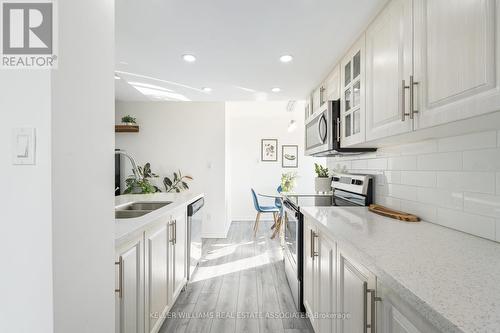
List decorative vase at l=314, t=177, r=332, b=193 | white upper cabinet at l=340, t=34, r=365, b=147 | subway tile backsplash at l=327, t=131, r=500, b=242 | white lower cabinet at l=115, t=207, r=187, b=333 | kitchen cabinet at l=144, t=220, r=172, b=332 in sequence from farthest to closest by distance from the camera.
A: decorative vase at l=314, t=177, r=332, b=193
white upper cabinet at l=340, t=34, r=365, b=147
kitchen cabinet at l=144, t=220, r=172, b=332
white lower cabinet at l=115, t=207, r=187, b=333
subway tile backsplash at l=327, t=131, r=500, b=242

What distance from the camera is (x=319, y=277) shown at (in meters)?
1.59

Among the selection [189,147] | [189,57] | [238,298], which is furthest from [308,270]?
[189,147]

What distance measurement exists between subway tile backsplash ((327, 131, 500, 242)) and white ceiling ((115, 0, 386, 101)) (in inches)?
35.5

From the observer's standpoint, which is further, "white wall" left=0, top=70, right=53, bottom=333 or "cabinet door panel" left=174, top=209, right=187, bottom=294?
"cabinet door panel" left=174, top=209, right=187, bottom=294

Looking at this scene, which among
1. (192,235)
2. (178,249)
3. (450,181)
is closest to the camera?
(450,181)

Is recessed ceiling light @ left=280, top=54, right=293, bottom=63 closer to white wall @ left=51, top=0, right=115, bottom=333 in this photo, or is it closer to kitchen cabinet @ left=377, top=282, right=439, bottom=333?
white wall @ left=51, top=0, right=115, bottom=333

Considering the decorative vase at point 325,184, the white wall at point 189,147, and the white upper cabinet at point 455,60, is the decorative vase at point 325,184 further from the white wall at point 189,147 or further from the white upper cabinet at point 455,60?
the white wall at point 189,147

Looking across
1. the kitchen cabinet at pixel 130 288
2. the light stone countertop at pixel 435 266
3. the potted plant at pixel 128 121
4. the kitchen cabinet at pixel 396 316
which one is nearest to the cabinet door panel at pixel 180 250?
the kitchen cabinet at pixel 130 288

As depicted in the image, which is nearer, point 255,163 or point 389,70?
point 389,70

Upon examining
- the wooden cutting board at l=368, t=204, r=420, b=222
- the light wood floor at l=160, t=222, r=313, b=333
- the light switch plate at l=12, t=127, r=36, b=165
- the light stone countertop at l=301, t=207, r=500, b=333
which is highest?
the light switch plate at l=12, t=127, r=36, b=165

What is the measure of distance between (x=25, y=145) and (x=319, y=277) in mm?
1571

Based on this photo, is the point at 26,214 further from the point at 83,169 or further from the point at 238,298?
the point at 238,298

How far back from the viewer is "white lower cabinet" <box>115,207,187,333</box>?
1.19 m

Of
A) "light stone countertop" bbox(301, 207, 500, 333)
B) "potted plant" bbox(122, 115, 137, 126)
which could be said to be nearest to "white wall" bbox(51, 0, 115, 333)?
"light stone countertop" bbox(301, 207, 500, 333)
